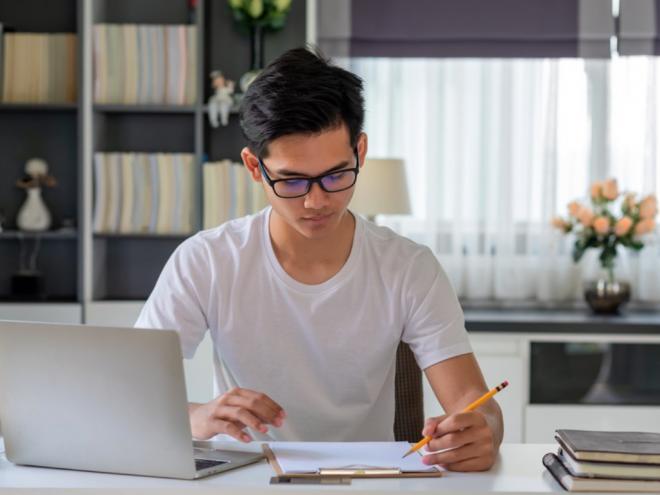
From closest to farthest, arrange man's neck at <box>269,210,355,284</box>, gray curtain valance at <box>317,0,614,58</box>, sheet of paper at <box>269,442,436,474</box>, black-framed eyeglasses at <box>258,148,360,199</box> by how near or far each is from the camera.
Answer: sheet of paper at <box>269,442,436,474</box> → black-framed eyeglasses at <box>258,148,360,199</box> → man's neck at <box>269,210,355,284</box> → gray curtain valance at <box>317,0,614,58</box>

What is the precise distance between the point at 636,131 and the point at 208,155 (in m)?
1.65

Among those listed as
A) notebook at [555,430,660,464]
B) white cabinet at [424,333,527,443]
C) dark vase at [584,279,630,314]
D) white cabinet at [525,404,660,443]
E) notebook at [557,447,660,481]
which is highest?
notebook at [555,430,660,464]

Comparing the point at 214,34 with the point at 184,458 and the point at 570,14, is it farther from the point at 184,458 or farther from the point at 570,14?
the point at 184,458

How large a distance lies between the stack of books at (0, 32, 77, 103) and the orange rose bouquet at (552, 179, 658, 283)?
191 cm

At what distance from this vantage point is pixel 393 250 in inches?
82.0

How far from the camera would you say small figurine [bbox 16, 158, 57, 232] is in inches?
157

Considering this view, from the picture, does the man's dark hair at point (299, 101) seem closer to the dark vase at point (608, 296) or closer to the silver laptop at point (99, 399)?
the silver laptop at point (99, 399)

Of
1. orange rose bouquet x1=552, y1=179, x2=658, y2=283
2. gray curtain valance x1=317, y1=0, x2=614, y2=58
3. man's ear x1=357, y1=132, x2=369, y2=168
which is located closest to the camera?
man's ear x1=357, y1=132, x2=369, y2=168

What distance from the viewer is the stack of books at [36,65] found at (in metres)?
3.94

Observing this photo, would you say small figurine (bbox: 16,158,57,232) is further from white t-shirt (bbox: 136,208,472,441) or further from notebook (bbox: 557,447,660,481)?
notebook (bbox: 557,447,660,481)

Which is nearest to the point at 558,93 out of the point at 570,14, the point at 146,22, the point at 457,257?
the point at 570,14

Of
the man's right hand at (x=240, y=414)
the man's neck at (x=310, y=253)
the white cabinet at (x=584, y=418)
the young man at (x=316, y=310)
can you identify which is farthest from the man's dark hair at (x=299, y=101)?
the white cabinet at (x=584, y=418)

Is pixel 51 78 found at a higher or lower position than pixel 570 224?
higher

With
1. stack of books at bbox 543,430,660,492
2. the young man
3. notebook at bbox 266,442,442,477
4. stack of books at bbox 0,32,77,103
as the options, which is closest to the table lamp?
stack of books at bbox 0,32,77,103
